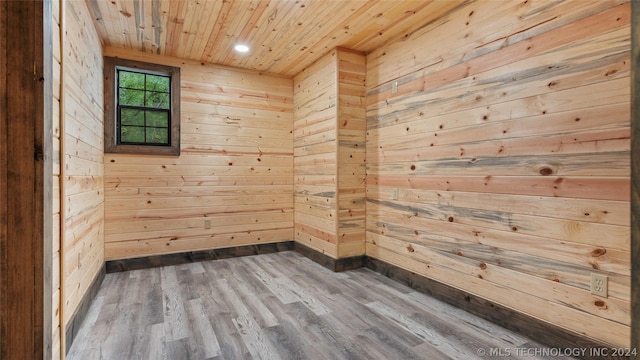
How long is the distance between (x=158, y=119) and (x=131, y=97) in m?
0.37

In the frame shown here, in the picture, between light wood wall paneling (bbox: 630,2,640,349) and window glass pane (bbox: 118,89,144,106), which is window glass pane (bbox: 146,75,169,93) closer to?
window glass pane (bbox: 118,89,144,106)

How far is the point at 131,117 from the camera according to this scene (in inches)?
144

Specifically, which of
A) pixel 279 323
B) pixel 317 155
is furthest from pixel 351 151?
pixel 279 323

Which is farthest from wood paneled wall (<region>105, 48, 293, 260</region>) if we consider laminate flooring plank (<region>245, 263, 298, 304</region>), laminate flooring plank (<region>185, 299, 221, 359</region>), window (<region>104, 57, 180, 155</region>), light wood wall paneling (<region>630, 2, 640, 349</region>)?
light wood wall paneling (<region>630, 2, 640, 349</region>)

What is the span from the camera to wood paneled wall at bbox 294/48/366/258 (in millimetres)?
3502

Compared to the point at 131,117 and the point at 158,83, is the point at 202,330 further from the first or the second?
the point at 158,83

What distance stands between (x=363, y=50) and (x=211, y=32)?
5.41 ft

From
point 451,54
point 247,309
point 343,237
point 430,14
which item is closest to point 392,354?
point 247,309

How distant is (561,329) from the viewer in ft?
6.31

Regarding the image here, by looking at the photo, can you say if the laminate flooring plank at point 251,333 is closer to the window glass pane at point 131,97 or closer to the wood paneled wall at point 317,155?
the wood paneled wall at point 317,155

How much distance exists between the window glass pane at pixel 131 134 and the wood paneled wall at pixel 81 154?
37 centimetres

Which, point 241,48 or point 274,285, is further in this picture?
point 241,48

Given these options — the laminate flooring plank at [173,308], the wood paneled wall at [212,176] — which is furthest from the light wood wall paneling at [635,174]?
the wood paneled wall at [212,176]

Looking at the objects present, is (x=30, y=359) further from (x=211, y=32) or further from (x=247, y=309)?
(x=211, y=32)
